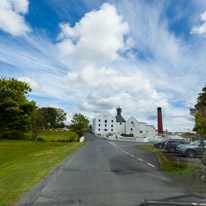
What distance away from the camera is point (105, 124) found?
298ft

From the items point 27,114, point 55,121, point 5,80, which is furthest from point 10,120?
point 55,121

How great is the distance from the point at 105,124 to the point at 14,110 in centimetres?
5742

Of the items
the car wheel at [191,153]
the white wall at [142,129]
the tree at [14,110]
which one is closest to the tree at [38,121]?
the tree at [14,110]

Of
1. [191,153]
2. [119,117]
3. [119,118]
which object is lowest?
[191,153]

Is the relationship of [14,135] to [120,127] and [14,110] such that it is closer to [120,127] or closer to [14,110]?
[14,110]

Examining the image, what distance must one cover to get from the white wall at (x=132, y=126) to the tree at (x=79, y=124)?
31978 millimetres

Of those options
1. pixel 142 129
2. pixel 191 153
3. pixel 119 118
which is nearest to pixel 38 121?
pixel 191 153

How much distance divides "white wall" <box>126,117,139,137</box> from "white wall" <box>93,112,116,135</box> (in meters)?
9.40

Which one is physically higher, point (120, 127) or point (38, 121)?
point (120, 127)

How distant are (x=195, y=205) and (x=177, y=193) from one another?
5.14ft

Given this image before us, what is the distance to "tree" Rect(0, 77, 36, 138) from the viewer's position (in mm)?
38469

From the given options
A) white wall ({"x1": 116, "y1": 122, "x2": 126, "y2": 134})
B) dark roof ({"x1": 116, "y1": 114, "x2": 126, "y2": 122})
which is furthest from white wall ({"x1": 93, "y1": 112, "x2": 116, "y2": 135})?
dark roof ({"x1": 116, "y1": 114, "x2": 126, "y2": 122})

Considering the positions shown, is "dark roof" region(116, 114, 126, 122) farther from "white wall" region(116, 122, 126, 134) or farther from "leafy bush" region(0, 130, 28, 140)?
"leafy bush" region(0, 130, 28, 140)

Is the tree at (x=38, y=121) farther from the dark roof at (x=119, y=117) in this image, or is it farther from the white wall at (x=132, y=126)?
the dark roof at (x=119, y=117)
